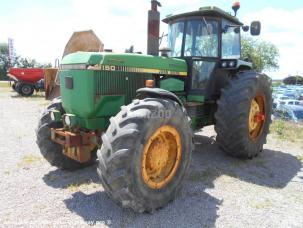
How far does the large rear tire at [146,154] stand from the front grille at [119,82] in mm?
734

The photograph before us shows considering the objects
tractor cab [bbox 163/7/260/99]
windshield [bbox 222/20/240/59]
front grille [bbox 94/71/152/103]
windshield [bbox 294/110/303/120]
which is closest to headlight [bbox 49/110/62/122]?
front grille [bbox 94/71/152/103]

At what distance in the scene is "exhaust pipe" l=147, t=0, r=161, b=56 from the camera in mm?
5090

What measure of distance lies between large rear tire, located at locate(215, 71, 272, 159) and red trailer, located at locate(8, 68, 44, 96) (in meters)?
16.1

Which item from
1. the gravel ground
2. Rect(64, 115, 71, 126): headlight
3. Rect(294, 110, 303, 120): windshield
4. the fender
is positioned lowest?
Rect(294, 110, 303, 120): windshield

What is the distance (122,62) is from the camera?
4414mm

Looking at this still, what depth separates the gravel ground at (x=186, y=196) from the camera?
3607 millimetres

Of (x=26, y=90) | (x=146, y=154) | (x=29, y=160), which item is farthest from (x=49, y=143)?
(x=26, y=90)

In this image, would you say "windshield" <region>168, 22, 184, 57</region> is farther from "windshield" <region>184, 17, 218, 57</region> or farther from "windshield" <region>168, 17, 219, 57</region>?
"windshield" <region>184, 17, 218, 57</region>

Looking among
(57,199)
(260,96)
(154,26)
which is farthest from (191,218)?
(260,96)

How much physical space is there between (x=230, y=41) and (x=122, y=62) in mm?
2723

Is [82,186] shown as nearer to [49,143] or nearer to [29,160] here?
[49,143]

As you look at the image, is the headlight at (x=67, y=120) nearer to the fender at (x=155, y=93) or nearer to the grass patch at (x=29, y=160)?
the fender at (x=155, y=93)

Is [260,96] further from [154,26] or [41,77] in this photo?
[41,77]

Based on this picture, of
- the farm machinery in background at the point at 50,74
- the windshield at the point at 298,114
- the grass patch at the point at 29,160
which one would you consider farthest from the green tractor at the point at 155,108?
the windshield at the point at 298,114
